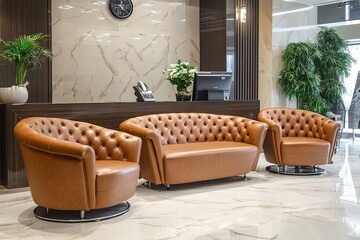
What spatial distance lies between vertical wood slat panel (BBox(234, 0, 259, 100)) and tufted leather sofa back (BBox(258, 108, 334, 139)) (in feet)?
5.14

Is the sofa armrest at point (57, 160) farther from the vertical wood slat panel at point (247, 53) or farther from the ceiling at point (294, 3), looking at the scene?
the ceiling at point (294, 3)

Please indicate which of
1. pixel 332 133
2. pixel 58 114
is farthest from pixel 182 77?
pixel 332 133

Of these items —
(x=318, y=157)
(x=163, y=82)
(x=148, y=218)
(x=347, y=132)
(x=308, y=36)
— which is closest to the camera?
(x=148, y=218)

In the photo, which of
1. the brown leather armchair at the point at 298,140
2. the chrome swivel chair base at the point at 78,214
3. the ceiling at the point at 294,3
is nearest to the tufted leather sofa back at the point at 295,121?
the brown leather armchair at the point at 298,140

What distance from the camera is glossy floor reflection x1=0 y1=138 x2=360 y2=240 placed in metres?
3.55

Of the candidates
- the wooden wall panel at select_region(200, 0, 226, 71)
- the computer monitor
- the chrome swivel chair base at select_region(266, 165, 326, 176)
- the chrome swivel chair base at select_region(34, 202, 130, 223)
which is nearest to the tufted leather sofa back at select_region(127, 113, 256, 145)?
the computer monitor

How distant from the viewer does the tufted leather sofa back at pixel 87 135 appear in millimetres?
4523

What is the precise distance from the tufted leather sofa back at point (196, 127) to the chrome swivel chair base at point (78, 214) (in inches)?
59.6

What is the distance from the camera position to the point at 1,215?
4086mm

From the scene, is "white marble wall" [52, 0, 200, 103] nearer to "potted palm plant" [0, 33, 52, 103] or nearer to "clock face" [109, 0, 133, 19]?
"clock face" [109, 0, 133, 19]

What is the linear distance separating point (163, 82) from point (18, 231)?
5494 mm

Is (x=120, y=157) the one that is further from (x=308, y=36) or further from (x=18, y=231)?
(x=308, y=36)

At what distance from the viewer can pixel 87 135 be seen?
4.68 metres

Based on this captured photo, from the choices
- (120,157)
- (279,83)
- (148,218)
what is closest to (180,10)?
(279,83)
